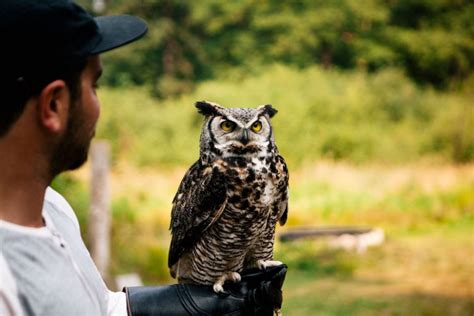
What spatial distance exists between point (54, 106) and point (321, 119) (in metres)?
8.76

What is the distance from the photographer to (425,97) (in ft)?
32.5

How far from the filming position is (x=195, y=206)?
136 cm

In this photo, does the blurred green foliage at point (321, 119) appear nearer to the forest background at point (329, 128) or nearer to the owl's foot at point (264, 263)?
the forest background at point (329, 128)

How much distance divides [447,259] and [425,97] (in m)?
4.16

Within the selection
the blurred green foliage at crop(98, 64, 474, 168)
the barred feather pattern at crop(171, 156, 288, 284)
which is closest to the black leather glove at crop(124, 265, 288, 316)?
the barred feather pattern at crop(171, 156, 288, 284)

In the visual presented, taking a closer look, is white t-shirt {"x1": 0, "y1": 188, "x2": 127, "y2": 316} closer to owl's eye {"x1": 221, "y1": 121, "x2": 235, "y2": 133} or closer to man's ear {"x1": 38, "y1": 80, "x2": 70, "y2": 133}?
man's ear {"x1": 38, "y1": 80, "x2": 70, "y2": 133}

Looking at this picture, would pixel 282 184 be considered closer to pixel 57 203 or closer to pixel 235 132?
pixel 235 132

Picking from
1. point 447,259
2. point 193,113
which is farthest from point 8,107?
point 193,113

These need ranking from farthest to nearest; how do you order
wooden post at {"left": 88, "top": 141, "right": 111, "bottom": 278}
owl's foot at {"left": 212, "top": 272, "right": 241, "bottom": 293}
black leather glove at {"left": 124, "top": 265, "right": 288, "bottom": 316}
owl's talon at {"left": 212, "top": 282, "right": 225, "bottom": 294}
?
wooden post at {"left": 88, "top": 141, "right": 111, "bottom": 278}
owl's foot at {"left": 212, "top": 272, "right": 241, "bottom": 293}
owl's talon at {"left": 212, "top": 282, "right": 225, "bottom": 294}
black leather glove at {"left": 124, "top": 265, "right": 288, "bottom": 316}

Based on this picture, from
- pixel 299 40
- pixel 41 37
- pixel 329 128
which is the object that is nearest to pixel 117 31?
pixel 41 37

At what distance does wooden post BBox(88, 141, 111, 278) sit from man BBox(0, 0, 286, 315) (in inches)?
136

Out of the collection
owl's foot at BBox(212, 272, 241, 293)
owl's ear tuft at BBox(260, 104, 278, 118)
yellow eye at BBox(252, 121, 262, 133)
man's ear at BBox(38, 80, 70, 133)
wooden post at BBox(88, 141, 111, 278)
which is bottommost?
wooden post at BBox(88, 141, 111, 278)

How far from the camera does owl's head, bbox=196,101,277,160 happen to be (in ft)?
4.18

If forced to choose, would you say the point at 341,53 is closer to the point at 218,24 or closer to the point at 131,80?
the point at 218,24
